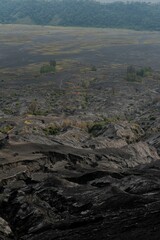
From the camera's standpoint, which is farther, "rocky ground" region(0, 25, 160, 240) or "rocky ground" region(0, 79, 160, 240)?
"rocky ground" region(0, 25, 160, 240)

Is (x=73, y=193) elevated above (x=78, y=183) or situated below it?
above

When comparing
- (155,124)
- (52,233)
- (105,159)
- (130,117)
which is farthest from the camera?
(130,117)

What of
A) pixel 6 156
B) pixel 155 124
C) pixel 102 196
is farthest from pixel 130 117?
pixel 102 196

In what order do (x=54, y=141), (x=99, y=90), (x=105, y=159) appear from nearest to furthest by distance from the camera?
(x=105, y=159), (x=54, y=141), (x=99, y=90)

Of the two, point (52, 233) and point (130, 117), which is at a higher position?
point (52, 233)

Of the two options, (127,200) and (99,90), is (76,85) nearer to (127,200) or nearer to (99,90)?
(99,90)

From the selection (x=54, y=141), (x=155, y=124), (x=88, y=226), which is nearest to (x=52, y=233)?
(x=88, y=226)

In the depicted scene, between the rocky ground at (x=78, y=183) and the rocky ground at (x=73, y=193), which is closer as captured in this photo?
the rocky ground at (x=73, y=193)

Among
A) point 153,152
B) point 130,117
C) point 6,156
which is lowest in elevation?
point 130,117

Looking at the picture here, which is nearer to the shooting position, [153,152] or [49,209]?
[49,209]

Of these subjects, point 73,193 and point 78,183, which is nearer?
point 73,193
